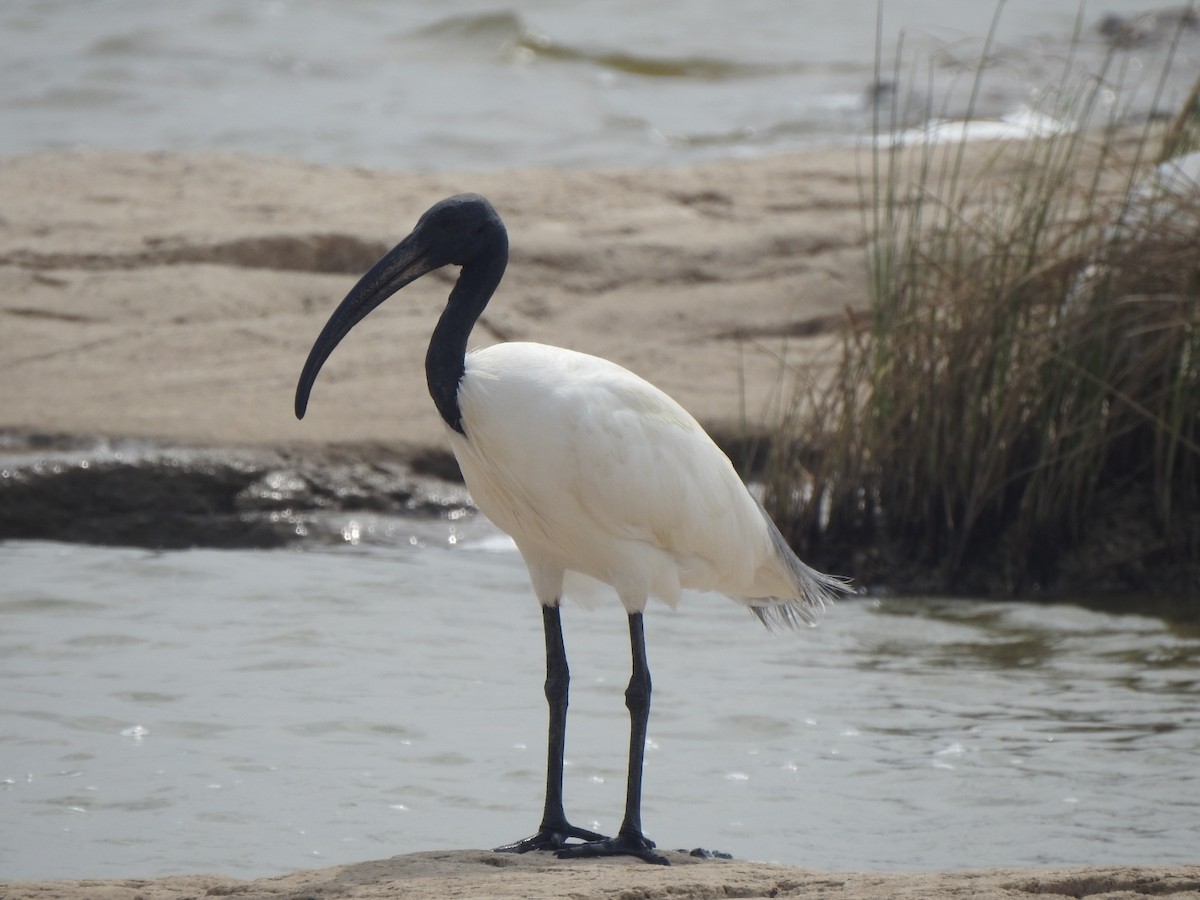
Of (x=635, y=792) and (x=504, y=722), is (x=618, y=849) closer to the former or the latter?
(x=635, y=792)

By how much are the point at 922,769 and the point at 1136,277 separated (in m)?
2.43

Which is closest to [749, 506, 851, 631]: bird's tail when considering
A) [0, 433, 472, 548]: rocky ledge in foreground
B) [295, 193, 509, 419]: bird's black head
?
[295, 193, 509, 419]: bird's black head

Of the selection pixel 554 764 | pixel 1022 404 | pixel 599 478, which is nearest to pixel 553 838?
pixel 554 764

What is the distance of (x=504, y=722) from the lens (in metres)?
5.38

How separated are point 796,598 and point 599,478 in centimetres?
98

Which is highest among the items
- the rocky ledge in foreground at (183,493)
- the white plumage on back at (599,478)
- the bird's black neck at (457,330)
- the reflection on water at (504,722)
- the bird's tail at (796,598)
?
the bird's black neck at (457,330)

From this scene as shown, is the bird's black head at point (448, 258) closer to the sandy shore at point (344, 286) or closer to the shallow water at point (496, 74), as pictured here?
the sandy shore at point (344, 286)

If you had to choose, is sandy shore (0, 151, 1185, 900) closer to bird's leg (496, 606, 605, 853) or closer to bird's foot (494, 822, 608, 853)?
bird's leg (496, 606, 605, 853)

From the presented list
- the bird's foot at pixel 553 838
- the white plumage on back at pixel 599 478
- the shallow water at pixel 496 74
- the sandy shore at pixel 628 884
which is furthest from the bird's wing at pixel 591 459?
the shallow water at pixel 496 74

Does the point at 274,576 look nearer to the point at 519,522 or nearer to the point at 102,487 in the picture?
the point at 102,487

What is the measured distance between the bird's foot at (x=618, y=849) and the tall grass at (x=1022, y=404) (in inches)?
121

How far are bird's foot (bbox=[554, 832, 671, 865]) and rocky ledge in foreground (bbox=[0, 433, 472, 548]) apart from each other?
3.56 meters

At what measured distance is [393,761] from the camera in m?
4.95

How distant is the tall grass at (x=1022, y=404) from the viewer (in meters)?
6.49
